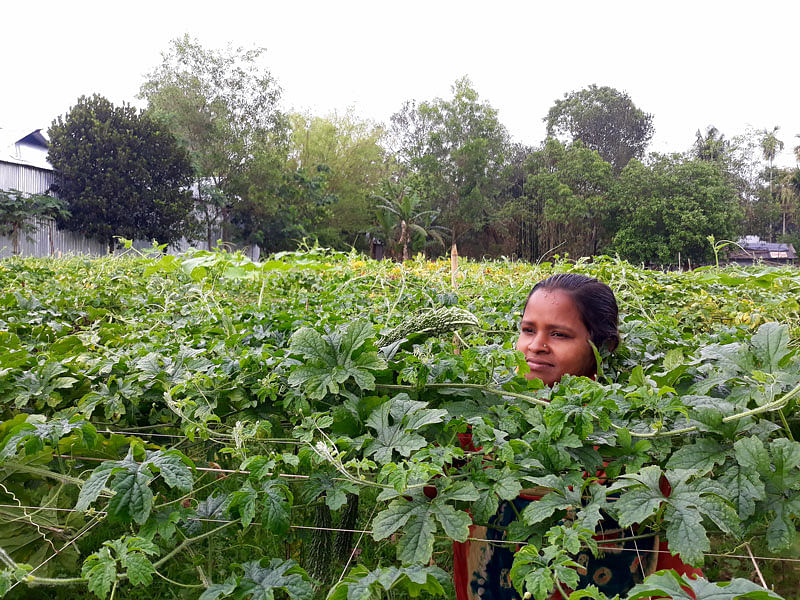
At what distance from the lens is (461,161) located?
41844mm

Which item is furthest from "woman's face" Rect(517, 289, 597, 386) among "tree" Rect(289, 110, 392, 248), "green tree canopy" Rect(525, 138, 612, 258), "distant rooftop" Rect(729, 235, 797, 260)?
"distant rooftop" Rect(729, 235, 797, 260)

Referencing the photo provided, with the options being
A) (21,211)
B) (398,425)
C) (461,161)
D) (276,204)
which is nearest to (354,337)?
(398,425)

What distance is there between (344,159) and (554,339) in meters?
37.0

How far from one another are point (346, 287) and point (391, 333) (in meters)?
2.76

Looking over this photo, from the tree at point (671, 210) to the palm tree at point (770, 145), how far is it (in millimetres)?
12535

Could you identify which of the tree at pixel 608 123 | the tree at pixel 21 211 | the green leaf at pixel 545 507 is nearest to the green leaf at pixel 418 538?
the green leaf at pixel 545 507

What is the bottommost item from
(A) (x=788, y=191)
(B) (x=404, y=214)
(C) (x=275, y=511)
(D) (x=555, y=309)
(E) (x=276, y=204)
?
(C) (x=275, y=511)

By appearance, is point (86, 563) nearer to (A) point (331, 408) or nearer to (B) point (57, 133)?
(A) point (331, 408)

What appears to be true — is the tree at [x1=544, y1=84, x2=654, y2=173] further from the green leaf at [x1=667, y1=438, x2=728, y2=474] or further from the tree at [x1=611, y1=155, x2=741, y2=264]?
the green leaf at [x1=667, y1=438, x2=728, y2=474]

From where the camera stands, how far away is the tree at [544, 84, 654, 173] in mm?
44219

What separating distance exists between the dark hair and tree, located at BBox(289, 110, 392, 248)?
34.3 m

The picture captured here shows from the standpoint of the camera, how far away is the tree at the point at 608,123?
44.2 meters

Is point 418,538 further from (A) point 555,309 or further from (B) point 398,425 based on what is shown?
(A) point 555,309

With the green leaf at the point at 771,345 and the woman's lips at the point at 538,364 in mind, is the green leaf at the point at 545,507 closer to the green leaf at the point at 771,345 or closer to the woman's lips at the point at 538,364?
the green leaf at the point at 771,345
